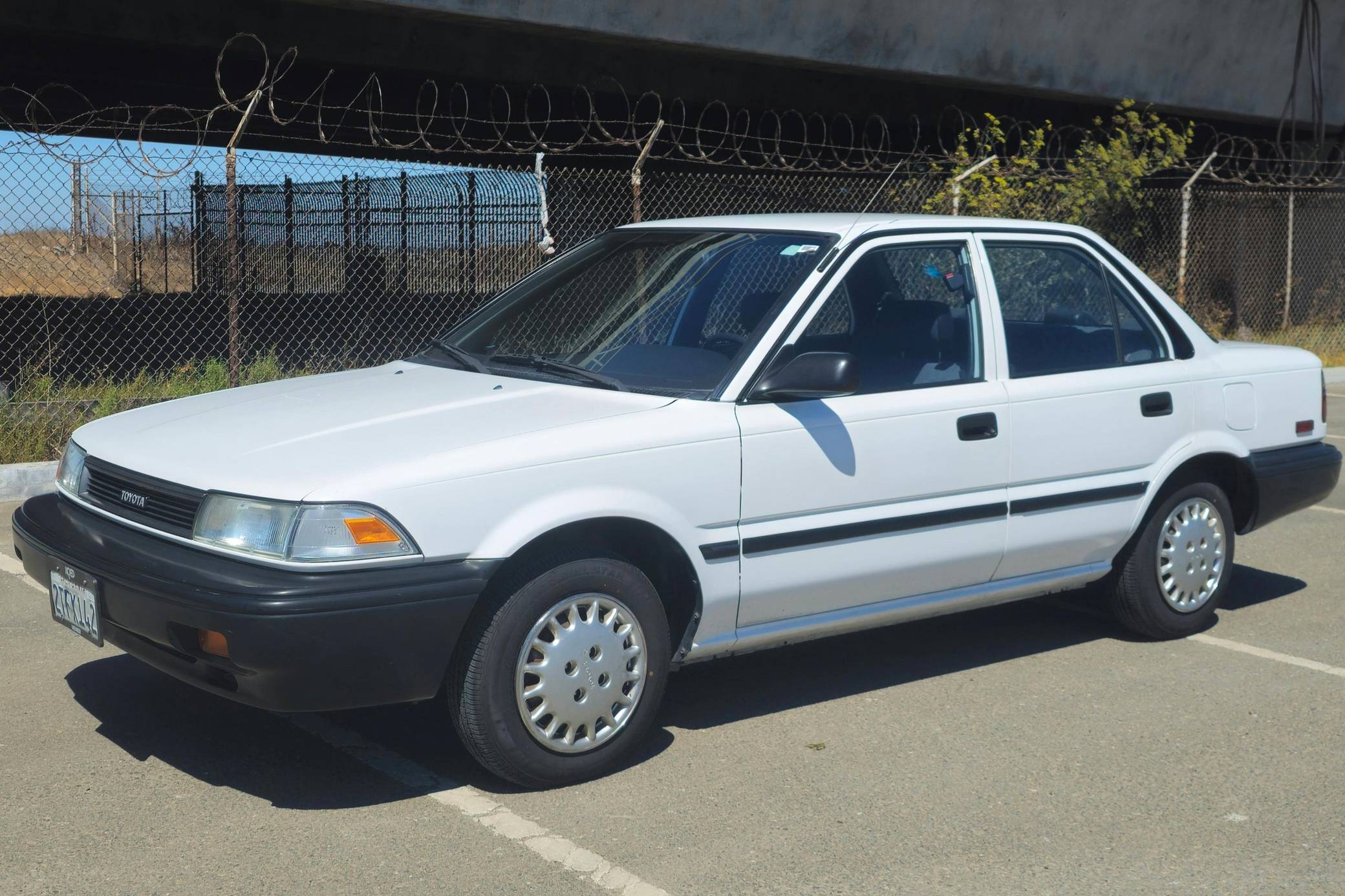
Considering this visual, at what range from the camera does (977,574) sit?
202 inches

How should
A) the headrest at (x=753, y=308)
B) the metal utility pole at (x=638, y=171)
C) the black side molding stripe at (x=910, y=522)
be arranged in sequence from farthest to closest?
the metal utility pole at (x=638, y=171) → the headrest at (x=753, y=308) → the black side molding stripe at (x=910, y=522)

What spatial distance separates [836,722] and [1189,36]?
56.6 feet

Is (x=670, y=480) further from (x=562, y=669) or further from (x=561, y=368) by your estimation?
(x=561, y=368)

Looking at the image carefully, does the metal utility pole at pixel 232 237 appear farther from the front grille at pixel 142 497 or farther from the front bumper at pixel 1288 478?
the front bumper at pixel 1288 478

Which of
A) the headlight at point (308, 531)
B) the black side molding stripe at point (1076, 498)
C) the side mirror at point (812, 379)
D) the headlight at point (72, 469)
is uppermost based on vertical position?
the side mirror at point (812, 379)

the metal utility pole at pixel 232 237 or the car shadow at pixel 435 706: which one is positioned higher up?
the metal utility pole at pixel 232 237

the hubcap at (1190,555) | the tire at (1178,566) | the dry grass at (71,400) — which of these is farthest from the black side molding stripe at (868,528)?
the dry grass at (71,400)

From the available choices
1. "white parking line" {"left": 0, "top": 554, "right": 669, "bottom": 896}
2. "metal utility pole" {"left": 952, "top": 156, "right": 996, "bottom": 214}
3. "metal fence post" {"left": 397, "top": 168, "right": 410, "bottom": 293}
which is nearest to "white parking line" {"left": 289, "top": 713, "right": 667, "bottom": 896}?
"white parking line" {"left": 0, "top": 554, "right": 669, "bottom": 896}

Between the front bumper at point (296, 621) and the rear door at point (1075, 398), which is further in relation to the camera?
the rear door at point (1075, 398)

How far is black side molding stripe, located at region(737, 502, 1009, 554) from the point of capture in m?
4.52

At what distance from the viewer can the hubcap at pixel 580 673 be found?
4141 millimetres

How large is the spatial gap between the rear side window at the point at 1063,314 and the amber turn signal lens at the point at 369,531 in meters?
2.46

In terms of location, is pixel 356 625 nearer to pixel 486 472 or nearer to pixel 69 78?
pixel 486 472

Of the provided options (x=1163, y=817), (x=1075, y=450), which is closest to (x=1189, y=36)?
(x=1075, y=450)
